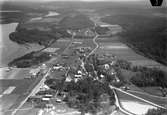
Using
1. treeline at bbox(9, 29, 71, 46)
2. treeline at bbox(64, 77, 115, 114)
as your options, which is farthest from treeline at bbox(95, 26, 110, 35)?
treeline at bbox(64, 77, 115, 114)

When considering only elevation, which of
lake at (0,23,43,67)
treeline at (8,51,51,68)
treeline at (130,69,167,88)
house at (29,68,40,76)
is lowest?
treeline at (130,69,167,88)

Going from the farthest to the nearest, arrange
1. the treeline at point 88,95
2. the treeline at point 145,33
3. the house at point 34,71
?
the treeline at point 145,33
the house at point 34,71
the treeline at point 88,95

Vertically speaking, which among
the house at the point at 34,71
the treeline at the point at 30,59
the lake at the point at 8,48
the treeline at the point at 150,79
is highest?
the lake at the point at 8,48

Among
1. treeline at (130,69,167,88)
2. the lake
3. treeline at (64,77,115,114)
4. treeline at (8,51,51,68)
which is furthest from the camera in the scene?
treeline at (8,51,51,68)

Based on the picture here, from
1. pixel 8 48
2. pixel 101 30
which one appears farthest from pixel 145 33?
pixel 8 48

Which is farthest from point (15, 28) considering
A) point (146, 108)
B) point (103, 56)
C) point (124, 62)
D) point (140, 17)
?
point (146, 108)

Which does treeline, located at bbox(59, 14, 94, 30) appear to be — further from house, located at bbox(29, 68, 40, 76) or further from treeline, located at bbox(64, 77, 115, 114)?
treeline, located at bbox(64, 77, 115, 114)

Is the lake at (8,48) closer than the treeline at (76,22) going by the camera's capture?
Yes

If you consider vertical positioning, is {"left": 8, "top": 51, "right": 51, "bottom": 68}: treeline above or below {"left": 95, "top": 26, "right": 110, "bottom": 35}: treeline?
below

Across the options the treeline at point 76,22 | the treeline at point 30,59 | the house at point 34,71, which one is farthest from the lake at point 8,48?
the treeline at point 76,22

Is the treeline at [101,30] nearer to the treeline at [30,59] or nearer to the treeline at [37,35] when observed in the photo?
the treeline at [37,35]
